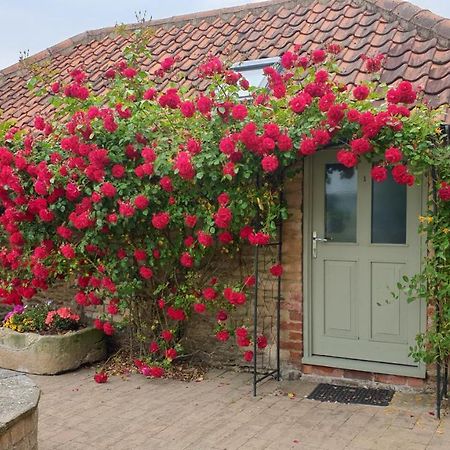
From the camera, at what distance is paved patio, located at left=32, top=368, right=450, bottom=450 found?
4.11 meters

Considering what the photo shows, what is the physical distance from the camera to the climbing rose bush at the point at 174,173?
4.59 metres

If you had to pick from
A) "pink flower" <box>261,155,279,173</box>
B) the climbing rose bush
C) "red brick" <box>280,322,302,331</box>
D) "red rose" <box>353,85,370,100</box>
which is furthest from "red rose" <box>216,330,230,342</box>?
"red rose" <box>353,85,370,100</box>

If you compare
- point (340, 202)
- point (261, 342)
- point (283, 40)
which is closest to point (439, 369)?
point (261, 342)

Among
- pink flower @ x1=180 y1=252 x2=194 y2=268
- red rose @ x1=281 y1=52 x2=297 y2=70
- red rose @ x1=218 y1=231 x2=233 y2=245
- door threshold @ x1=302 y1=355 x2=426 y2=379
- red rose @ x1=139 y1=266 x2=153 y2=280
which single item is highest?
red rose @ x1=281 y1=52 x2=297 y2=70

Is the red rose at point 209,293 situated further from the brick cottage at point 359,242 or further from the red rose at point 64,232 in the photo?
the red rose at point 64,232

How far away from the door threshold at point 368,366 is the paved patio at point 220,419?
20 cm

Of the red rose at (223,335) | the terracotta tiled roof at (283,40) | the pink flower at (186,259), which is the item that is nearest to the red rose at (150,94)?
the pink flower at (186,259)

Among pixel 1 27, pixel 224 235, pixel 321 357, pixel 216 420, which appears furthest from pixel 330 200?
pixel 1 27

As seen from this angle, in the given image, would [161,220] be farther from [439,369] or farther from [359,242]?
[439,369]

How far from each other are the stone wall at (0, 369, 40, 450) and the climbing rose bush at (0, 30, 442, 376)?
6.56ft

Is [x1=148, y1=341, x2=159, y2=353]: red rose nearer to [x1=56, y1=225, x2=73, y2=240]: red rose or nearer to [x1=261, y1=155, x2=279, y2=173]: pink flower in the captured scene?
[x1=56, y1=225, x2=73, y2=240]: red rose

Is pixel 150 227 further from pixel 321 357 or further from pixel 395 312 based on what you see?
pixel 395 312

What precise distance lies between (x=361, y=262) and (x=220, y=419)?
1910mm

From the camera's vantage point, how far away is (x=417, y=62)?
211 inches
